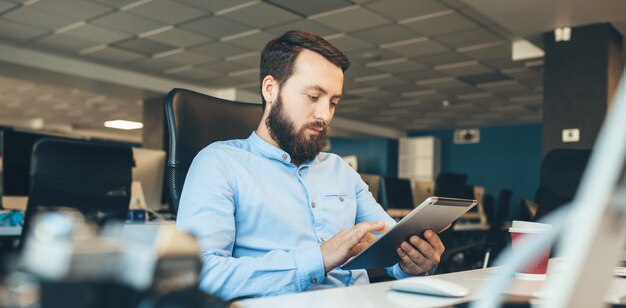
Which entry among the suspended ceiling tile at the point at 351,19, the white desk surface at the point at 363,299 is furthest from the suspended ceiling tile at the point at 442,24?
the white desk surface at the point at 363,299

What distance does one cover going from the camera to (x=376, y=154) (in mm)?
13359

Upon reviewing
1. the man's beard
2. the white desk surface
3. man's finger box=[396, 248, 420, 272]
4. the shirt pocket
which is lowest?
man's finger box=[396, 248, 420, 272]

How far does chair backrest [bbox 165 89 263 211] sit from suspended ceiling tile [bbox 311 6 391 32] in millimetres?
3451

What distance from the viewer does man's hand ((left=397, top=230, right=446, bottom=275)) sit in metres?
1.22

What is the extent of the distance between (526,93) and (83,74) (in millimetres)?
6270

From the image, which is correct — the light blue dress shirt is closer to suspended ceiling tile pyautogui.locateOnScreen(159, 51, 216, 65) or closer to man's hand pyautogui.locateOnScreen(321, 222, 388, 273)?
man's hand pyautogui.locateOnScreen(321, 222, 388, 273)

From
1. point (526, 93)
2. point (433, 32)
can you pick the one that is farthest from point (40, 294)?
point (526, 93)

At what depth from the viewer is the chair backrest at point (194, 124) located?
151 centimetres

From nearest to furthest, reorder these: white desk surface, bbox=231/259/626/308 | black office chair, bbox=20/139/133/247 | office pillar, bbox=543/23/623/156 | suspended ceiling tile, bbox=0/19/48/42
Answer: white desk surface, bbox=231/259/626/308 < black office chair, bbox=20/139/133/247 < office pillar, bbox=543/23/623/156 < suspended ceiling tile, bbox=0/19/48/42

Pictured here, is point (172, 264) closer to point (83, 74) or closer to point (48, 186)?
point (48, 186)

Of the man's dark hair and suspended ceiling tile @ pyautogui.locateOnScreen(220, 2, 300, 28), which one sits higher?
suspended ceiling tile @ pyautogui.locateOnScreen(220, 2, 300, 28)

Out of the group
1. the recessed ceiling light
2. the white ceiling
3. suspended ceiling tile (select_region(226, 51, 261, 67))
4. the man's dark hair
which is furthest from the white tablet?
suspended ceiling tile (select_region(226, 51, 261, 67))

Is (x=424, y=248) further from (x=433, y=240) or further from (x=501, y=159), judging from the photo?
(x=501, y=159)

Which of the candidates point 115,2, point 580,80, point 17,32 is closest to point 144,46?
point 17,32
